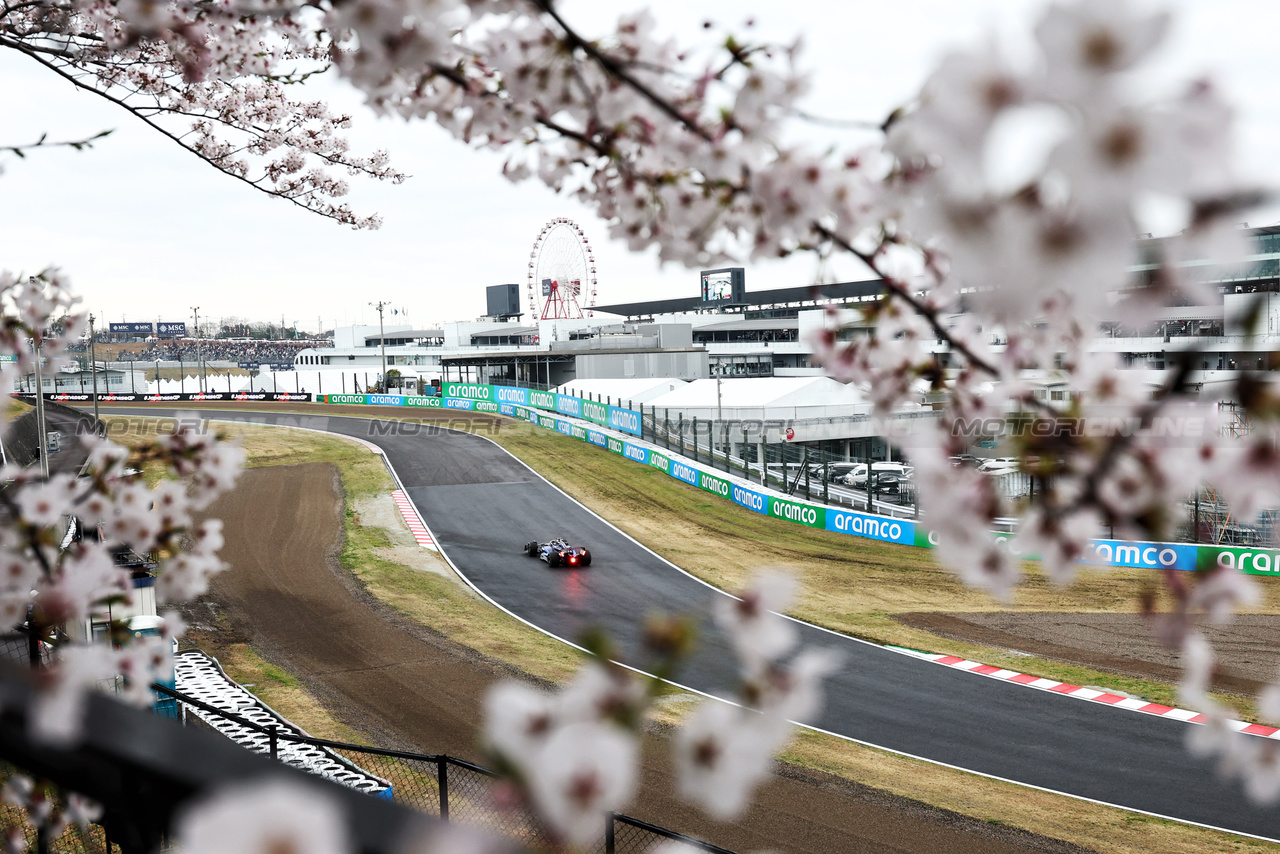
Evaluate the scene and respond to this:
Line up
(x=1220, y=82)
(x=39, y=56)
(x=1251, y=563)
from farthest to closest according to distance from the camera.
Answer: (x=1251, y=563) → (x=39, y=56) → (x=1220, y=82)

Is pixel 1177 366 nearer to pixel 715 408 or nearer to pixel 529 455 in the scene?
pixel 529 455

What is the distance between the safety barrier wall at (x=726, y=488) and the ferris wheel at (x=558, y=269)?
27932mm

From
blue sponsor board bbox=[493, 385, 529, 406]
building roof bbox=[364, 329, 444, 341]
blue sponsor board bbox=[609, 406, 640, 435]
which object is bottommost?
blue sponsor board bbox=[609, 406, 640, 435]

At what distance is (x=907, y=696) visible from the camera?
762 inches

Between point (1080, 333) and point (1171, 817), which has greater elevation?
point (1080, 333)

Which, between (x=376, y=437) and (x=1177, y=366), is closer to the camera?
(x=1177, y=366)

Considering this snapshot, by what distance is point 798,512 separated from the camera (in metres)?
35.2

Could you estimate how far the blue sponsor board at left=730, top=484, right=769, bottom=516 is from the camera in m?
36.7

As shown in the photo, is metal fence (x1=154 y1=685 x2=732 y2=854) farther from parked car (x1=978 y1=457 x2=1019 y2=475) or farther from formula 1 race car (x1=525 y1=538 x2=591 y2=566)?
formula 1 race car (x1=525 y1=538 x2=591 y2=566)

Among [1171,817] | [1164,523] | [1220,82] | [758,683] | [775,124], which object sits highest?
[775,124]

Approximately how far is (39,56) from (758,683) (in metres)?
6.80

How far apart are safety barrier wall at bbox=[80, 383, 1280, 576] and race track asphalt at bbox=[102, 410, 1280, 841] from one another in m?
2.00

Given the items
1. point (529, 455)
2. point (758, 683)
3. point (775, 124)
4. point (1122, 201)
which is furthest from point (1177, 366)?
point (529, 455)

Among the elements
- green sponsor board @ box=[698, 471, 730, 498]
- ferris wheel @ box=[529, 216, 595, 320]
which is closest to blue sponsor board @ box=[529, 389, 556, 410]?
green sponsor board @ box=[698, 471, 730, 498]
